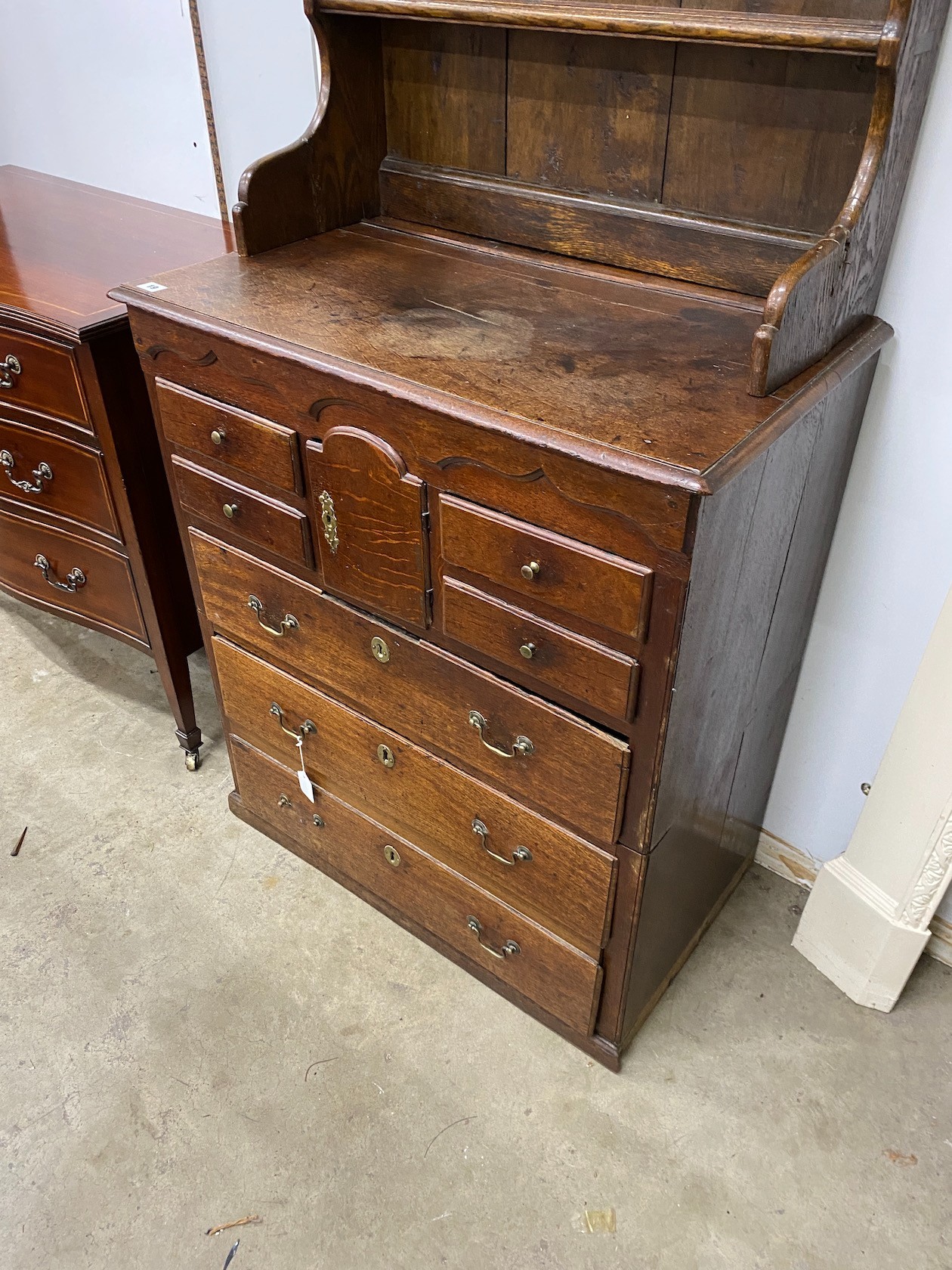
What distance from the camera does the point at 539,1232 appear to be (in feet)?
4.55

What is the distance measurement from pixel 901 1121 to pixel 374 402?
4.53ft

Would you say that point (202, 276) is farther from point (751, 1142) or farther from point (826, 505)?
point (751, 1142)

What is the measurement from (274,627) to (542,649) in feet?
1.94

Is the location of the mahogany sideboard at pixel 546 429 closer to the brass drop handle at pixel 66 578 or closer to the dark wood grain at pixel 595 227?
the dark wood grain at pixel 595 227

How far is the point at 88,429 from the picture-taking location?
5.69 feet

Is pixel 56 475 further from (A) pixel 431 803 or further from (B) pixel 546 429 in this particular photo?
(B) pixel 546 429

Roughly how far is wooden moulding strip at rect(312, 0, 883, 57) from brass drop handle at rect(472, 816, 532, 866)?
3.53 ft

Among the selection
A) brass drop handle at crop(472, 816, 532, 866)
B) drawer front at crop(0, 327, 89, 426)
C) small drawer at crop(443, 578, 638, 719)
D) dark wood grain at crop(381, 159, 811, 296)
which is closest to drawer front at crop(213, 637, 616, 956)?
brass drop handle at crop(472, 816, 532, 866)

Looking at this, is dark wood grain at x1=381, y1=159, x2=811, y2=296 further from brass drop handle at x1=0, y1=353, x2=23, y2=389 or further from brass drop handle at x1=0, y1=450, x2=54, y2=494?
brass drop handle at x1=0, y1=450, x2=54, y2=494

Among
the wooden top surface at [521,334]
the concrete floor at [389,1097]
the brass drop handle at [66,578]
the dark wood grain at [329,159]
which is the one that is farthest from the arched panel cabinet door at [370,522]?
the brass drop handle at [66,578]

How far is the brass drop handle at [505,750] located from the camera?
1.29 meters

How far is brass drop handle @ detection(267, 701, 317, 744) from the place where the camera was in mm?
1668

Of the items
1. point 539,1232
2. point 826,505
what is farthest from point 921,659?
point 539,1232

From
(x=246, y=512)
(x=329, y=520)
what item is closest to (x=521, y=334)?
(x=329, y=520)
